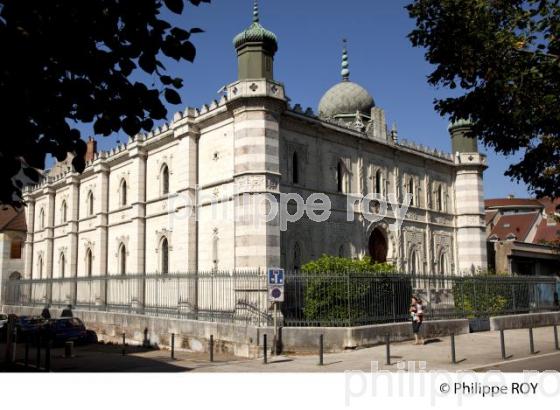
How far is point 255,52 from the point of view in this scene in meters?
21.9

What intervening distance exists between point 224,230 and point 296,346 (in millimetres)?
7303

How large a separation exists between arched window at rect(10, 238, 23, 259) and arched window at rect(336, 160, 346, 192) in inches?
1186

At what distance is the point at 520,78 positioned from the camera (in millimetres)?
12445

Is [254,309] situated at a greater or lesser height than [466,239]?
lesser

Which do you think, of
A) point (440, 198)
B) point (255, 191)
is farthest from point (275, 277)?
point (440, 198)

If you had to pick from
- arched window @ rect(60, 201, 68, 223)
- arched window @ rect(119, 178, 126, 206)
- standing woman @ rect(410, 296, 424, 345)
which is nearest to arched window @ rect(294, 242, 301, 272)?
standing woman @ rect(410, 296, 424, 345)

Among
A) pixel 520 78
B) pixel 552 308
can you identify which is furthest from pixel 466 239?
pixel 520 78

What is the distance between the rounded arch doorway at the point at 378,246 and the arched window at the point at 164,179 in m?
10.7

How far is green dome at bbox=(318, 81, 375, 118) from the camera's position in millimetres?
30953

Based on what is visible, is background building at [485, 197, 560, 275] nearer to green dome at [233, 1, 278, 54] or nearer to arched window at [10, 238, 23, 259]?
green dome at [233, 1, 278, 54]

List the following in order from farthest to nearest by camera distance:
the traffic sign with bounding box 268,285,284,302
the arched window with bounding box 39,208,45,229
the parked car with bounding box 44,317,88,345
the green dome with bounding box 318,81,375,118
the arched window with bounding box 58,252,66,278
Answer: the arched window with bounding box 39,208,45,229, the arched window with bounding box 58,252,66,278, the green dome with bounding box 318,81,375,118, the parked car with bounding box 44,317,88,345, the traffic sign with bounding box 268,285,284,302

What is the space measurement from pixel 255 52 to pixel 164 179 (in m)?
9.18

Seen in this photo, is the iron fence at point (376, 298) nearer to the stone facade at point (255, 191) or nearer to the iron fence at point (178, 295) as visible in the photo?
the iron fence at point (178, 295)

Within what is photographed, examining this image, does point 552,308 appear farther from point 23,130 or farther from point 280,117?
Result: point 23,130
